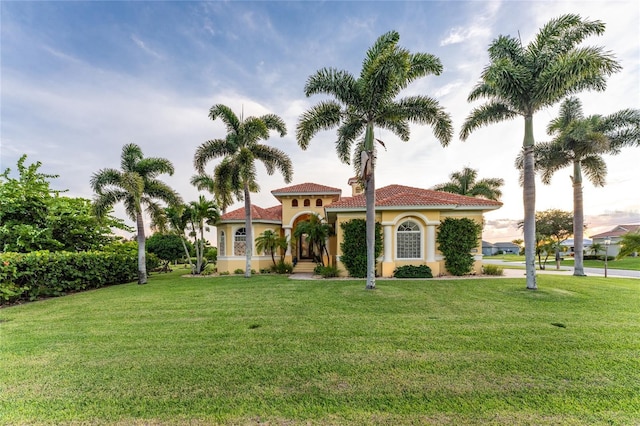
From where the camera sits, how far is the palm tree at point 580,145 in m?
15.6

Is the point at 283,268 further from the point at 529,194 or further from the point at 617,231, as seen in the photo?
the point at 617,231

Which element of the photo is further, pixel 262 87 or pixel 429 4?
pixel 262 87

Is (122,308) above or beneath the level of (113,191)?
beneath

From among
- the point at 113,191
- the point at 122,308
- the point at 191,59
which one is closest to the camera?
the point at 122,308

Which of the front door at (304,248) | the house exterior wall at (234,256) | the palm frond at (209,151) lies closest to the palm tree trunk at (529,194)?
the front door at (304,248)

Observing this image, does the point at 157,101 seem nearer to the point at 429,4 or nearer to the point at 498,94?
the point at 429,4

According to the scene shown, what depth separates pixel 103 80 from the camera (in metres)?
11.3

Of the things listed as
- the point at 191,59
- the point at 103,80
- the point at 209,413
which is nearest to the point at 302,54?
the point at 191,59

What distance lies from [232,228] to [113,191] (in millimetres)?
7624

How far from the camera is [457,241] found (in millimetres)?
15516

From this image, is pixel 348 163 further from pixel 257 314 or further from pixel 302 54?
pixel 257 314

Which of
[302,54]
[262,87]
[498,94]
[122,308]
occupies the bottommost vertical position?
[122,308]

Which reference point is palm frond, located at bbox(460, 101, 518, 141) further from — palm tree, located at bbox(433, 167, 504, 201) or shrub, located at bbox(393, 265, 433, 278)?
palm tree, located at bbox(433, 167, 504, 201)

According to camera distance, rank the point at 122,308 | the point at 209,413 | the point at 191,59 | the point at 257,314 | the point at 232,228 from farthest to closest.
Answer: the point at 232,228
the point at 191,59
the point at 122,308
the point at 257,314
the point at 209,413
